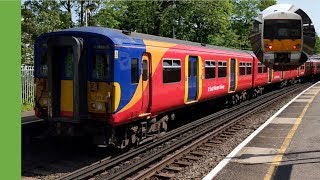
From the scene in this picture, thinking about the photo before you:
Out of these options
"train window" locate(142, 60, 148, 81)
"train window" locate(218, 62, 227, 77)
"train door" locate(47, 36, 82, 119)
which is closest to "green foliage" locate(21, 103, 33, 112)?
"train window" locate(218, 62, 227, 77)

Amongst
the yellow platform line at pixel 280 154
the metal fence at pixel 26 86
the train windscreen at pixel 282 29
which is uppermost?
the train windscreen at pixel 282 29

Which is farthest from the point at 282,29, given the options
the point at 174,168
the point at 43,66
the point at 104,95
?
the point at 43,66

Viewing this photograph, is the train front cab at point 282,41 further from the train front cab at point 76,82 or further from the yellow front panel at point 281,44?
the train front cab at point 76,82

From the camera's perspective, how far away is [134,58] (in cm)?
977

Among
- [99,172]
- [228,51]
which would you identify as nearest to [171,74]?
[99,172]

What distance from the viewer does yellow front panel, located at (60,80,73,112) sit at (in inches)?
367

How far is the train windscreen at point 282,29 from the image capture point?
101 inches

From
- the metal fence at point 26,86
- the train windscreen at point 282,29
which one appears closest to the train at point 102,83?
the train windscreen at point 282,29

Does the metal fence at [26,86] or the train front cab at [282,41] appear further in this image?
the metal fence at [26,86]

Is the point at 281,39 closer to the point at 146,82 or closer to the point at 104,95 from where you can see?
the point at 104,95

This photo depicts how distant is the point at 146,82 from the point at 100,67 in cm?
157

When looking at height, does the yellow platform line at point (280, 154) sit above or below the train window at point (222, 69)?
below

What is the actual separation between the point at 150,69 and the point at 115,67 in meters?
1.78

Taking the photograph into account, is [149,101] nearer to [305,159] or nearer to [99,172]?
[99,172]
